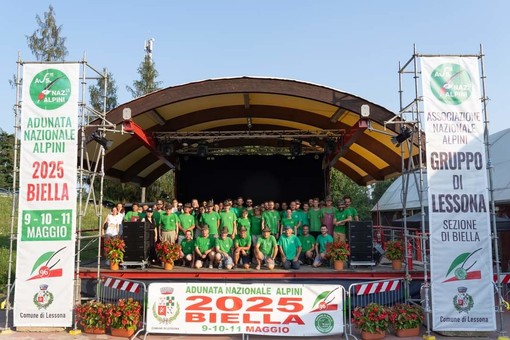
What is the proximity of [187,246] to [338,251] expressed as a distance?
3.27 m

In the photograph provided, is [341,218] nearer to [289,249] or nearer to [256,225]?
[289,249]

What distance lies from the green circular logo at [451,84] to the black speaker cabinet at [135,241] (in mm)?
6308

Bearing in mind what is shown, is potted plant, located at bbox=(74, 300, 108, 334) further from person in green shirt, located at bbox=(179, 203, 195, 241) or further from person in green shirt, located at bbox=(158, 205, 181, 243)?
person in green shirt, located at bbox=(179, 203, 195, 241)

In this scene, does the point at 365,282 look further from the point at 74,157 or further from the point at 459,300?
the point at 74,157

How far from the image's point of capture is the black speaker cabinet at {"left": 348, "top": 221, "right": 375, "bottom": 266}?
8953 mm

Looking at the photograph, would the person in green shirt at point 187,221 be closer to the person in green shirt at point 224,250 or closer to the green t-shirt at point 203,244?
the green t-shirt at point 203,244

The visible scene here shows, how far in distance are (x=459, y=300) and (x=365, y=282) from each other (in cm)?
162

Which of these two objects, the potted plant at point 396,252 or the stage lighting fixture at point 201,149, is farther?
the stage lighting fixture at point 201,149

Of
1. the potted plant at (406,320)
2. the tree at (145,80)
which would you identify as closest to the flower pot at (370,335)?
the potted plant at (406,320)

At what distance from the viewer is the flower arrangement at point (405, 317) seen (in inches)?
281

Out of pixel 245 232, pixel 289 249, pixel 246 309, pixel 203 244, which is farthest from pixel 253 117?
pixel 246 309

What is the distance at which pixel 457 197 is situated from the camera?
288 inches

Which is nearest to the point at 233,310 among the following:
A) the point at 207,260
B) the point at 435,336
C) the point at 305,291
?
the point at 305,291

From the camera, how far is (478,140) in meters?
7.46
